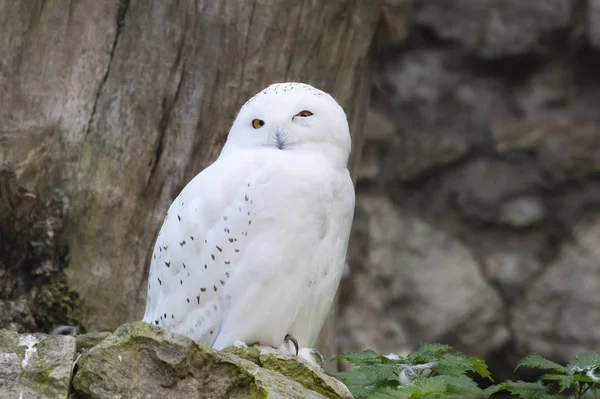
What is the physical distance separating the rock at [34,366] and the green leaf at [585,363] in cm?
124

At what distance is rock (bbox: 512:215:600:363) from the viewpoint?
529 centimetres

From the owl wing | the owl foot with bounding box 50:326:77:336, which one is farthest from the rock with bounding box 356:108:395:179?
the owl wing

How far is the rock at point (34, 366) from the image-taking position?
6.54 ft

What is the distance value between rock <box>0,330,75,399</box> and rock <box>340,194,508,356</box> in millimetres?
3504

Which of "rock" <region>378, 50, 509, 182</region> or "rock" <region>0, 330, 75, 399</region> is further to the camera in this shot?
"rock" <region>378, 50, 509, 182</region>

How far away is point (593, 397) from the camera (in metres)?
2.34

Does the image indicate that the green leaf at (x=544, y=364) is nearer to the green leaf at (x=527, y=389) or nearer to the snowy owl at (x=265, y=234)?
the green leaf at (x=527, y=389)

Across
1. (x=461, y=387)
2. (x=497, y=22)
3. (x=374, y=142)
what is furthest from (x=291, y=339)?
(x=497, y=22)

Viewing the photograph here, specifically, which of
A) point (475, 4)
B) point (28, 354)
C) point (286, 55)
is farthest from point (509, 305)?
point (28, 354)

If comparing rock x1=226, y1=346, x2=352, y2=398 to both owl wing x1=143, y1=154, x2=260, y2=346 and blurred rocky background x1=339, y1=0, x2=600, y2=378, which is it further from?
blurred rocky background x1=339, y1=0, x2=600, y2=378

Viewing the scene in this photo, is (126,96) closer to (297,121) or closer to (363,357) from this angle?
(297,121)

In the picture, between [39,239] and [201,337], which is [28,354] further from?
[39,239]

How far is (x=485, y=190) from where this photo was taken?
5480 millimetres

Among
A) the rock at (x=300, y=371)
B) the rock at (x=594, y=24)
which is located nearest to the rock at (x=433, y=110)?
the rock at (x=594, y=24)
